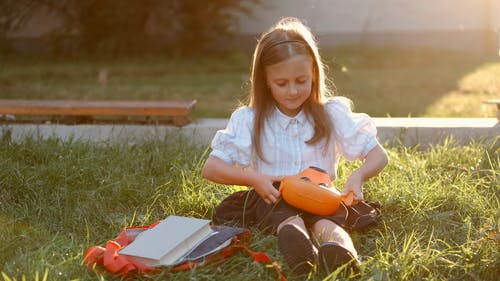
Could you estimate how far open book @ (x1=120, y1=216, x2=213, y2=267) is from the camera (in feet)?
9.02

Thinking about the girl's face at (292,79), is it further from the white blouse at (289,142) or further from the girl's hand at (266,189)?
the girl's hand at (266,189)

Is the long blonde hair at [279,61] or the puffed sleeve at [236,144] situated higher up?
the long blonde hair at [279,61]

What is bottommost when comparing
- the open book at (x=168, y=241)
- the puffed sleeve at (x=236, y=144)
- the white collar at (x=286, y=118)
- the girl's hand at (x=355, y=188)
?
the open book at (x=168, y=241)

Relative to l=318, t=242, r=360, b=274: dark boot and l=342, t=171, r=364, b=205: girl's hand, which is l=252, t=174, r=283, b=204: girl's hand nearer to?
l=342, t=171, r=364, b=205: girl's hand

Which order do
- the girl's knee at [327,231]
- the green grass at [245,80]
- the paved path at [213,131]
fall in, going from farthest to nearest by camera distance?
the green grass at [245,80], the paved path at [213,131], the girl's knee at [327,231]

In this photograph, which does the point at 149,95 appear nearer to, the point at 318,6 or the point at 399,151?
the point at 399,151

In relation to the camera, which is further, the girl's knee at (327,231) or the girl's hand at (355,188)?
the girl's hand at (355,188)

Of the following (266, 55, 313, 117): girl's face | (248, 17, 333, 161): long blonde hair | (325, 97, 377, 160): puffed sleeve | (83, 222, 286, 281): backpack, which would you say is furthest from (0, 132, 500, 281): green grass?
(266, 55, 313, 117): girl's face

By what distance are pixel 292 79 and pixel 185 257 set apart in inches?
33.6

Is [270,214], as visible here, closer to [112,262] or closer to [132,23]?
[112,262]

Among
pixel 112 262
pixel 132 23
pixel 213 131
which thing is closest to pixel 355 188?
pixel 112 262

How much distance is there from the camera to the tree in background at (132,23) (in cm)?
1064

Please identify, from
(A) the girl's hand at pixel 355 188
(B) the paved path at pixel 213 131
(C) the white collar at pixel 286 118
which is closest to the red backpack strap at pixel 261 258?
(A) the girl's hand at pixel 355 188

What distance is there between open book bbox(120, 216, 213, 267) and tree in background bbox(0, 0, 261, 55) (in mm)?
7802
